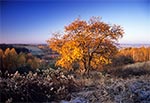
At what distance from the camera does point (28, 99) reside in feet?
11.4

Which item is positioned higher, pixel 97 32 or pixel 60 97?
pixel 97 32

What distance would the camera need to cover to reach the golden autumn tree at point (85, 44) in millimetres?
11180

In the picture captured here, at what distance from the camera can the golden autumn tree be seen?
1118cm

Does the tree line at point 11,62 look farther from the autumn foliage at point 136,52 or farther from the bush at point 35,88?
the autumn foliage at point 136,52

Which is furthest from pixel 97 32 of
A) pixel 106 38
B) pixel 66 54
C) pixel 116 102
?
pixel 116 102

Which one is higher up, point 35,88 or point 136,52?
point 136,52

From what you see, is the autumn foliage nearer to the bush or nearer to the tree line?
the tree line

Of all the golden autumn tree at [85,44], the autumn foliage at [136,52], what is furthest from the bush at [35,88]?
the autumn foliage at [136,52]

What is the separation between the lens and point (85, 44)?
11305 millimetres

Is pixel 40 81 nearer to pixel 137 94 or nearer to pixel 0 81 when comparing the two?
pixel 0 81

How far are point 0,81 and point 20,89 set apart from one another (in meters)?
0.32

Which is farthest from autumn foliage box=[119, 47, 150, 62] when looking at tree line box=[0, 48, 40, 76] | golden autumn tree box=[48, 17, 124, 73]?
tree line box=[0, 48, 40, 76]

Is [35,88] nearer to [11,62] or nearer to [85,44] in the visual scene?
[11,62]

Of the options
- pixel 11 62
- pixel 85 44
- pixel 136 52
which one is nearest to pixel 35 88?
pixel 11 62
